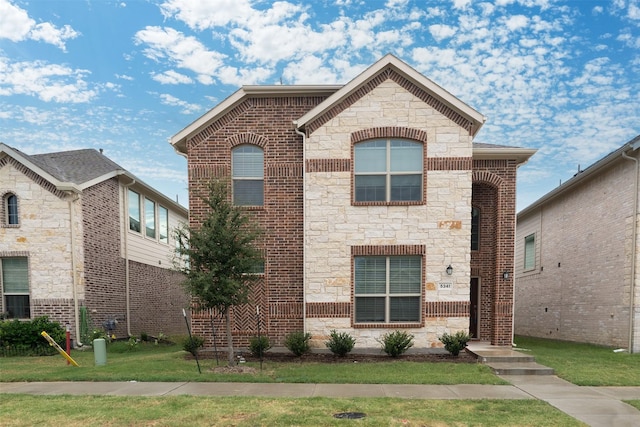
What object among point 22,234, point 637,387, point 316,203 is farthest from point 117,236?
point 637,387

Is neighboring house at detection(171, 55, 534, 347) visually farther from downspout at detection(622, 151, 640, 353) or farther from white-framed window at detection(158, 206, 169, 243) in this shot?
white-framed window at detection(158, 206, 169, 243)

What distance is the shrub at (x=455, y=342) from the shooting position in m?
9.79

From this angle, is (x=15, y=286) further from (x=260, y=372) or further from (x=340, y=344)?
(x=340, y=344)

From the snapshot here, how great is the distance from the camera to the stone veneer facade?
10312mm

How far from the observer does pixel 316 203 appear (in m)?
10.5

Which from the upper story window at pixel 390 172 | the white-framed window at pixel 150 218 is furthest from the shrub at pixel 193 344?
the white-framed window at pixel 150 218

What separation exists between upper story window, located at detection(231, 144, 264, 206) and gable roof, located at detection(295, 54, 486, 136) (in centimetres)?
166

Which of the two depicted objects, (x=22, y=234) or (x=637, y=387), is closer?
(x=637, y=387)

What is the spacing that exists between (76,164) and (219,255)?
9.12m

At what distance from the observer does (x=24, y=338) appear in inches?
445

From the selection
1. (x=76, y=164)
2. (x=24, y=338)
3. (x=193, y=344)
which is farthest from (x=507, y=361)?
(x=76, y=164)

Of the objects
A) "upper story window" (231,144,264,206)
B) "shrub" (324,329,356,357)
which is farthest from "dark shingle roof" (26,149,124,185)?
"shrub" (324,329,356,357)

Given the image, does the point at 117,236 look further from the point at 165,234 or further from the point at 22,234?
the point at 165,234

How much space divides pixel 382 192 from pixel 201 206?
5231 millimetres
